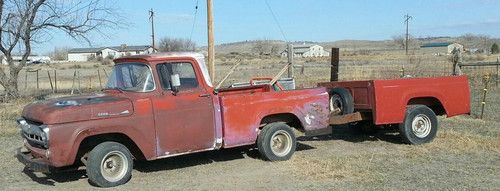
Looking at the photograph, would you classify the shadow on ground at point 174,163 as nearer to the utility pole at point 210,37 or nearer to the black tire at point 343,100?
the black tire at point 343,100

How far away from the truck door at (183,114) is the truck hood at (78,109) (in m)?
0.50

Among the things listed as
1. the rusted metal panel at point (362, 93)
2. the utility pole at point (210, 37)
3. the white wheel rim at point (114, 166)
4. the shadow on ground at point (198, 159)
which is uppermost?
the utility pole at point (210, 37)

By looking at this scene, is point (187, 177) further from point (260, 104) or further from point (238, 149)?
point (238, 149)

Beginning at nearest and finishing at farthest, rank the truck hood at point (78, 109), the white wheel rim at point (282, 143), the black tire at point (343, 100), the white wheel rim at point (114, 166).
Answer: the truck hood at point (78, 109) → the white wheel rim at point (114, 166) → the white wheel rim at point (282, 143) → the black tire at point (343, 100)

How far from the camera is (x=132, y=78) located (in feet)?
25.7

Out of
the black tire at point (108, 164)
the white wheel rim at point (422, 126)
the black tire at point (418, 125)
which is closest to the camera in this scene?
the black tire at point (108, 164)

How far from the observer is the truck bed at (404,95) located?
382 inches

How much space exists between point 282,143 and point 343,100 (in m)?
1.73

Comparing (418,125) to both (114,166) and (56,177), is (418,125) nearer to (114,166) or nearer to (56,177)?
(114,166)

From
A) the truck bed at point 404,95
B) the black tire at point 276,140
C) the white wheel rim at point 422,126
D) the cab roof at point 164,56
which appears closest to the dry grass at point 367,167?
the black tire at point 276,140

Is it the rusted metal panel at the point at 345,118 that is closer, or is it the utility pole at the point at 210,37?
the rusted metal panel at the point at 345,118

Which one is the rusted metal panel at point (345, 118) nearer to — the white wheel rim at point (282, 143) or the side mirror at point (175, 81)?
the white wheel rim at point (282, 143)

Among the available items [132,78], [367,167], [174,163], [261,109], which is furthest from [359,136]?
[132,78]

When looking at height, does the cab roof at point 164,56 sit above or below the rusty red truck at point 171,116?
above
